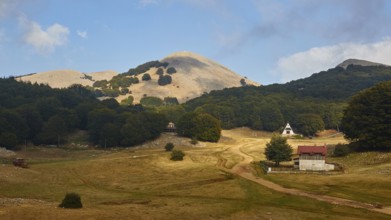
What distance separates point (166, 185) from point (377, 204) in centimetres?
3837

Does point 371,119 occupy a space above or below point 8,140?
above

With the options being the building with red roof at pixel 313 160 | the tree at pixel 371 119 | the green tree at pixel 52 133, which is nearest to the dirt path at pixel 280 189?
the building with red roof at pixel 313 160

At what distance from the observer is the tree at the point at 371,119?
9912 cm

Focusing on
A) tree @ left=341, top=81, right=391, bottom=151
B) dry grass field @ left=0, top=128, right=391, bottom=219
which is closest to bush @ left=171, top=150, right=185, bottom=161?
dry grass field @ left=0, top=128, right=391, bottom=219

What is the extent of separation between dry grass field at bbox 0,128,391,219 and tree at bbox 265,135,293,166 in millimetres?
10680

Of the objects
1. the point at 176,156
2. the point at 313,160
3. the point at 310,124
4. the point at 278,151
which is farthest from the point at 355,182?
the point at 310,124

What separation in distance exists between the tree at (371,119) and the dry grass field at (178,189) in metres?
5.31

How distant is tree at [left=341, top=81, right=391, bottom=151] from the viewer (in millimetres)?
99125

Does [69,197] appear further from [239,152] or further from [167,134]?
[167,134]

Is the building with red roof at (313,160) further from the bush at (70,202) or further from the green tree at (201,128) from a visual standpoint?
the green tree at (201,128)

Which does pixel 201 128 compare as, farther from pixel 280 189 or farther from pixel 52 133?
pixel 280 189

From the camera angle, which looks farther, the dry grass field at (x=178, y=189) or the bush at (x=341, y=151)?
the bush at (x=341, y=151)

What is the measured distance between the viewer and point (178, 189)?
232ft

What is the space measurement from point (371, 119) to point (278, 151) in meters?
27.8
